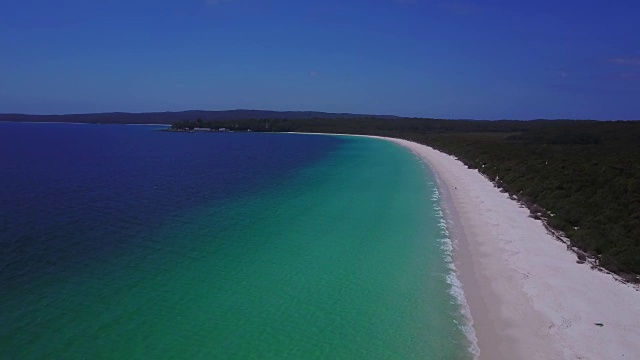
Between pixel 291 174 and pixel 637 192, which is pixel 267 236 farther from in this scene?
pixel 291 174

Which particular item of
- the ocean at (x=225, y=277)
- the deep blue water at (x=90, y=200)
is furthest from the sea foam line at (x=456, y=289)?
the deep blue water at (x=90, y=200)

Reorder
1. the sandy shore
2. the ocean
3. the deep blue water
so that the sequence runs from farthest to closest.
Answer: the deep blue water
the ocean
the sandy shore

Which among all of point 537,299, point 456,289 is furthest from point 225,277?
point 537,299

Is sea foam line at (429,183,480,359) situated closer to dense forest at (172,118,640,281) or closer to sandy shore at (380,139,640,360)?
sandy shore at (380,139,640,360)

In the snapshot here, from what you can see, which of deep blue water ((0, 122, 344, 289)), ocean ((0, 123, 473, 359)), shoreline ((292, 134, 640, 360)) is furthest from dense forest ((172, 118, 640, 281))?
deep blue water ((0, 122, 344, 289))

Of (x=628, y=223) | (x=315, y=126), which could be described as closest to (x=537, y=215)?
(x=628, y=223)

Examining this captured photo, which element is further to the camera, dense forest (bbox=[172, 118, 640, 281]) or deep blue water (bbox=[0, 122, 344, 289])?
deep blue water (bbox=[0, 122, 344, 289])
